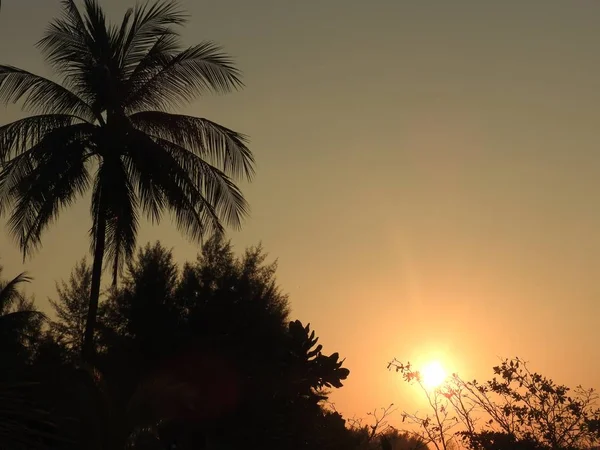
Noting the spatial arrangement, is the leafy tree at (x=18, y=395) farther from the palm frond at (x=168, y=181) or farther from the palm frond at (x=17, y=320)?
the palm frond at (x=168, y=181)

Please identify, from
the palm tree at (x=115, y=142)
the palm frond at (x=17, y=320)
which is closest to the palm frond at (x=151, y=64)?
the palm tree at (x=115, y=142)

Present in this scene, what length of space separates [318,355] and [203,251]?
5.50 metres

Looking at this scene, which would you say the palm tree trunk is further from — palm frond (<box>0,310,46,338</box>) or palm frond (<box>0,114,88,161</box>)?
palm frond (<box>0,310,46,338</box>)

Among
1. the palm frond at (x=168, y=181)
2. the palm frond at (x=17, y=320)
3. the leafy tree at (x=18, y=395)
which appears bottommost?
the leafy tree at (x=18, y=395)

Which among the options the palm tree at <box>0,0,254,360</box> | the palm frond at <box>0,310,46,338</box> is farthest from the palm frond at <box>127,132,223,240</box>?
the palm frond at <box>0,310,46,338</box>

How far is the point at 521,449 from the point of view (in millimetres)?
19625

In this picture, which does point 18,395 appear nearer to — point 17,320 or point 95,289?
point 95,289

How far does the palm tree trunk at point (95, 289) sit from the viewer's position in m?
16.4

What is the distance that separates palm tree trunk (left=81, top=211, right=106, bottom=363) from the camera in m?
16.4

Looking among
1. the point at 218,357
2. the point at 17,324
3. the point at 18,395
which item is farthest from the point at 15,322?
the point at 18,395

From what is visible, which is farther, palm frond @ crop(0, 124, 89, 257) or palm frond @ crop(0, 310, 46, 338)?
palm frond @ crop(0, 310, 46, 338)

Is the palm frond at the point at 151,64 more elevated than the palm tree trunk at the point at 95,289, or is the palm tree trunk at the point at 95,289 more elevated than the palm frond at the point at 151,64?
the palm frond at the point at 151,64

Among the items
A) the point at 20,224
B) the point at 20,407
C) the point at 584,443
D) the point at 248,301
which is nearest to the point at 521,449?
the point at 584,443

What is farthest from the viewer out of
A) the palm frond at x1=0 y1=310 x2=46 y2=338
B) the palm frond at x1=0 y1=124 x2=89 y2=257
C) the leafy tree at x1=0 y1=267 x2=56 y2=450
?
the palm frond at x1=0 y1=310 x2=46 y2=338
